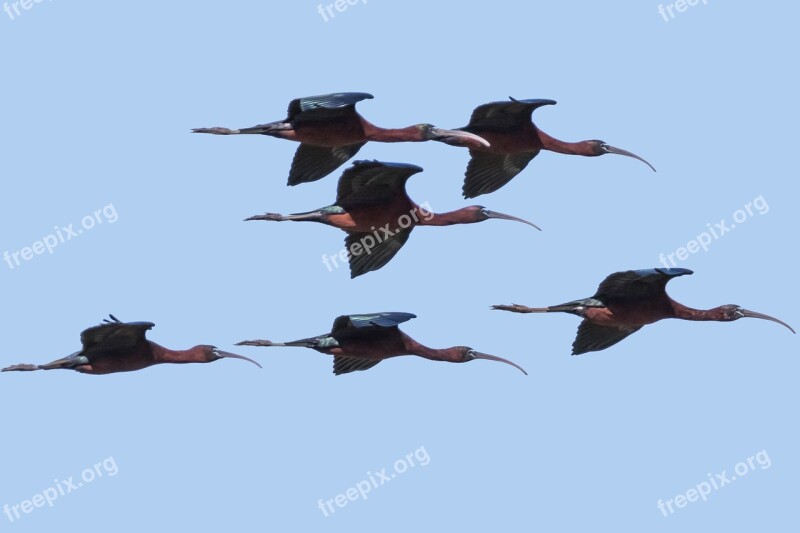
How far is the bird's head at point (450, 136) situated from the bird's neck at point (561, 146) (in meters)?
1.71

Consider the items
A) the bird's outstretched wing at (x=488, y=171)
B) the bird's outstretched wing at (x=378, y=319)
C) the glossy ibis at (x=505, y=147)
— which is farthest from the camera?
the bird's outstretched wing at (x=488, y=171)

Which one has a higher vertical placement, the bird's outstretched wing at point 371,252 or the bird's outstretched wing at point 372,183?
the bird's outstretched wing at point 372,183

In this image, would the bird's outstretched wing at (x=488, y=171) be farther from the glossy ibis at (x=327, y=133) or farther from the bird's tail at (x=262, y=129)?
the bird's tail at (x=262, y=129)

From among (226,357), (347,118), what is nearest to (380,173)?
(347,118)

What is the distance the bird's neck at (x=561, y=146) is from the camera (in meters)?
51.3

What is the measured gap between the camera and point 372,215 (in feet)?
162

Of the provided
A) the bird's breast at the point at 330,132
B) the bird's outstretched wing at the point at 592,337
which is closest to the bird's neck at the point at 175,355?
the bird's breast at the point at 330,132

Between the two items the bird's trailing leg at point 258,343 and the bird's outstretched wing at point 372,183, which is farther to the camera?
the bird's trailing leg at point 258,343

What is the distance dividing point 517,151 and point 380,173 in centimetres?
371

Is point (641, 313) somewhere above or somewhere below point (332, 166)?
below

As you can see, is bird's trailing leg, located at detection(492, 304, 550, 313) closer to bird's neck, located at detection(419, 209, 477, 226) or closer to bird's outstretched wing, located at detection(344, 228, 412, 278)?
bird's neck, located at detection(419, 209, 477, 226)

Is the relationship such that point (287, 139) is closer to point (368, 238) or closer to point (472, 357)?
point (368, 238)

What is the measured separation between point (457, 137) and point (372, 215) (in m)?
2.24

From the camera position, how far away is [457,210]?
50906 mm
